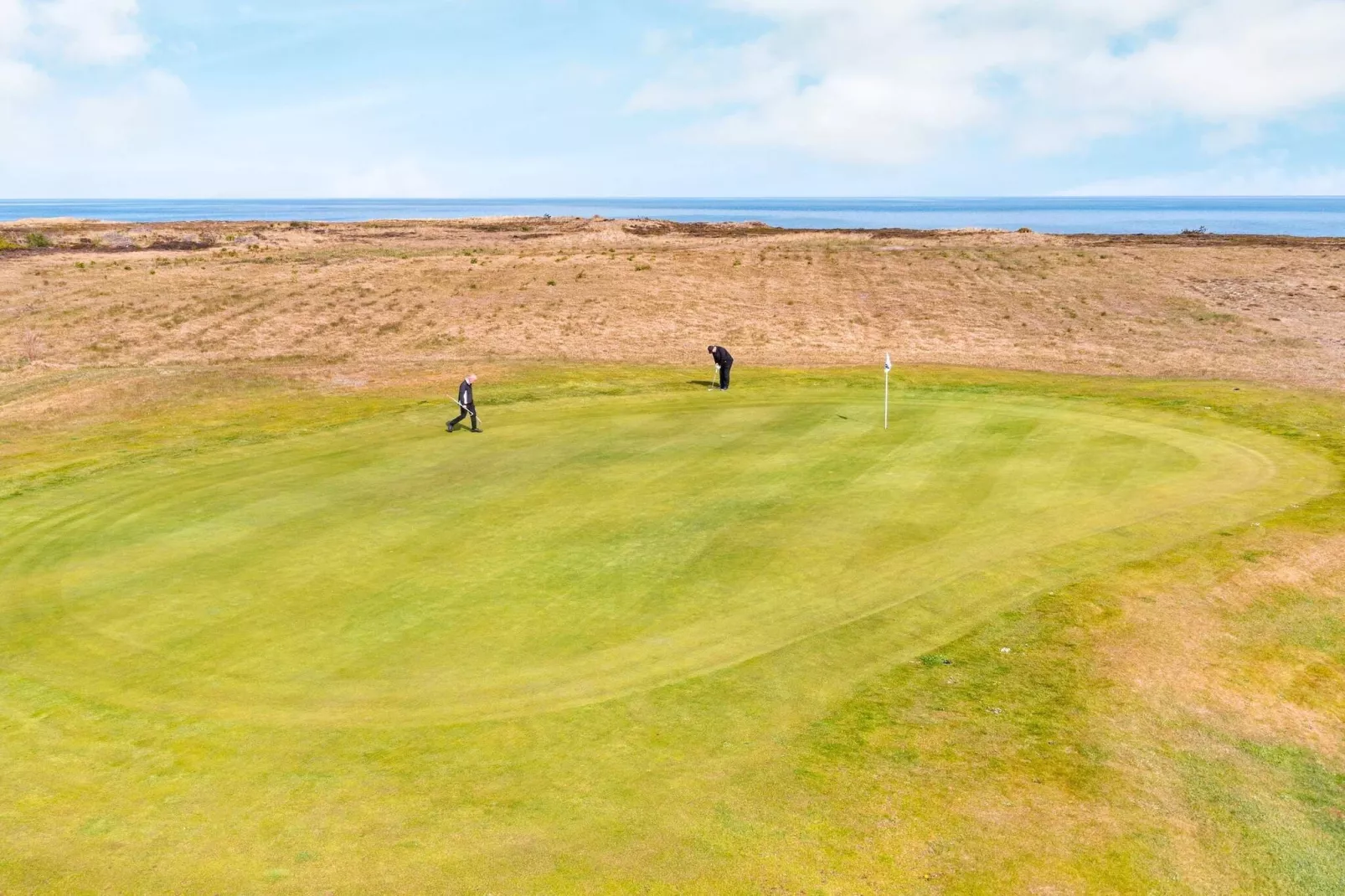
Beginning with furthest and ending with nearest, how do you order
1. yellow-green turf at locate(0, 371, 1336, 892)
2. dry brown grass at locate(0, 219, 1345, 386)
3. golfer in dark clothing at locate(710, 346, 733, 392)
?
dry brown grass at locate(0, 219, 1345, 386), golfer in dark clothing at locate(710, 346, 733, 392), yellow-green turf at locate(0, 371, 1336, 892)

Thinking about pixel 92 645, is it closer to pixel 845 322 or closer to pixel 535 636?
pixel 535 636

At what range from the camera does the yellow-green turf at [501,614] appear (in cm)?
954

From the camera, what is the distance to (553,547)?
1675 centimetres

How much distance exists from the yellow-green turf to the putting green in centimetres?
8

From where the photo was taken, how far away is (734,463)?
22031 millimetres

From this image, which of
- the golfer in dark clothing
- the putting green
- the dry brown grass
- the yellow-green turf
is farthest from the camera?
the dry brown grass

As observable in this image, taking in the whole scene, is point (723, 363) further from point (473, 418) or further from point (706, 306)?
point (706, 306)

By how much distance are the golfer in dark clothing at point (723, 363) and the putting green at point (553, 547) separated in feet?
18.5

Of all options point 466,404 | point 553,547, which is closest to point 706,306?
point 466,404

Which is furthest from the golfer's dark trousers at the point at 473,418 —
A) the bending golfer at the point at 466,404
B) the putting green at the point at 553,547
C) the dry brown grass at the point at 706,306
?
the dry brown grass at the point at 706,306

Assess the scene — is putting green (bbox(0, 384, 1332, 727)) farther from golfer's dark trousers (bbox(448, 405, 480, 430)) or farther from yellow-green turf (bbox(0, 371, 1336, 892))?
golfer's dark trousers (bbox(448, 405, 480, 430))

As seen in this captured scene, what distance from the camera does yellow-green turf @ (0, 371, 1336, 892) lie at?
954 centimetres

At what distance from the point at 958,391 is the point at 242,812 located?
25.7 metres

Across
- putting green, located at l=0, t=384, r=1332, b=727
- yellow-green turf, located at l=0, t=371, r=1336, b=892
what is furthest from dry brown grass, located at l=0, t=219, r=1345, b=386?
putting green, located at l=0, t=384, r=1332, b=727
